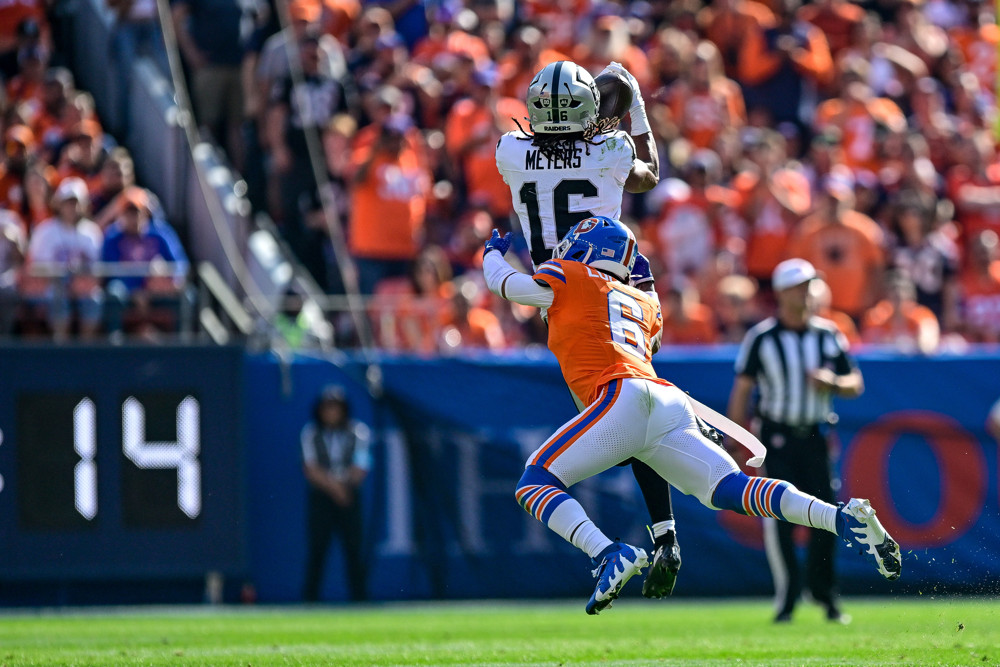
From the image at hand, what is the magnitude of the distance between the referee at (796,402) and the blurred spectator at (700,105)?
507 cm

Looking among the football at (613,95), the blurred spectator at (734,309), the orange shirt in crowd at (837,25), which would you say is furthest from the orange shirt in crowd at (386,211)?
the football at (613,95)

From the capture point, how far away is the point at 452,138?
543 inches

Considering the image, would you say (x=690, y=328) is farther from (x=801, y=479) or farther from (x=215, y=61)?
(x=215, y=61)

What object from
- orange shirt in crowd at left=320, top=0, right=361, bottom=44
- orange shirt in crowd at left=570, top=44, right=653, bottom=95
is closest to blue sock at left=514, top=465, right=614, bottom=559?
orange shirt in crowd at left=570, top=44, right=653, bottom=95

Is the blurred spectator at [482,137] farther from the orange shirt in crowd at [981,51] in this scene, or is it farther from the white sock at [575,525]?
the white sock at [575,525]

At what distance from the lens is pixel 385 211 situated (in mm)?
12852

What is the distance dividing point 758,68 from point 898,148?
1.88m

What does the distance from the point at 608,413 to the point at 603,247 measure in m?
0.72

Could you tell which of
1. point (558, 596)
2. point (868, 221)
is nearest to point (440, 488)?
point (558, 596)

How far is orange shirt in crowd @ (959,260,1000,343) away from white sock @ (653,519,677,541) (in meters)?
7.34

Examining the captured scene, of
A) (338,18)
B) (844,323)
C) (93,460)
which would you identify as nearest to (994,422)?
(844,323)

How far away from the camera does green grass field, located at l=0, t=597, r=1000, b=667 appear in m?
6.97

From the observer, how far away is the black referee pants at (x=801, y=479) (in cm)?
940

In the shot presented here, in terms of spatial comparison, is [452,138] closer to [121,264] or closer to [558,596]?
[121,264]
